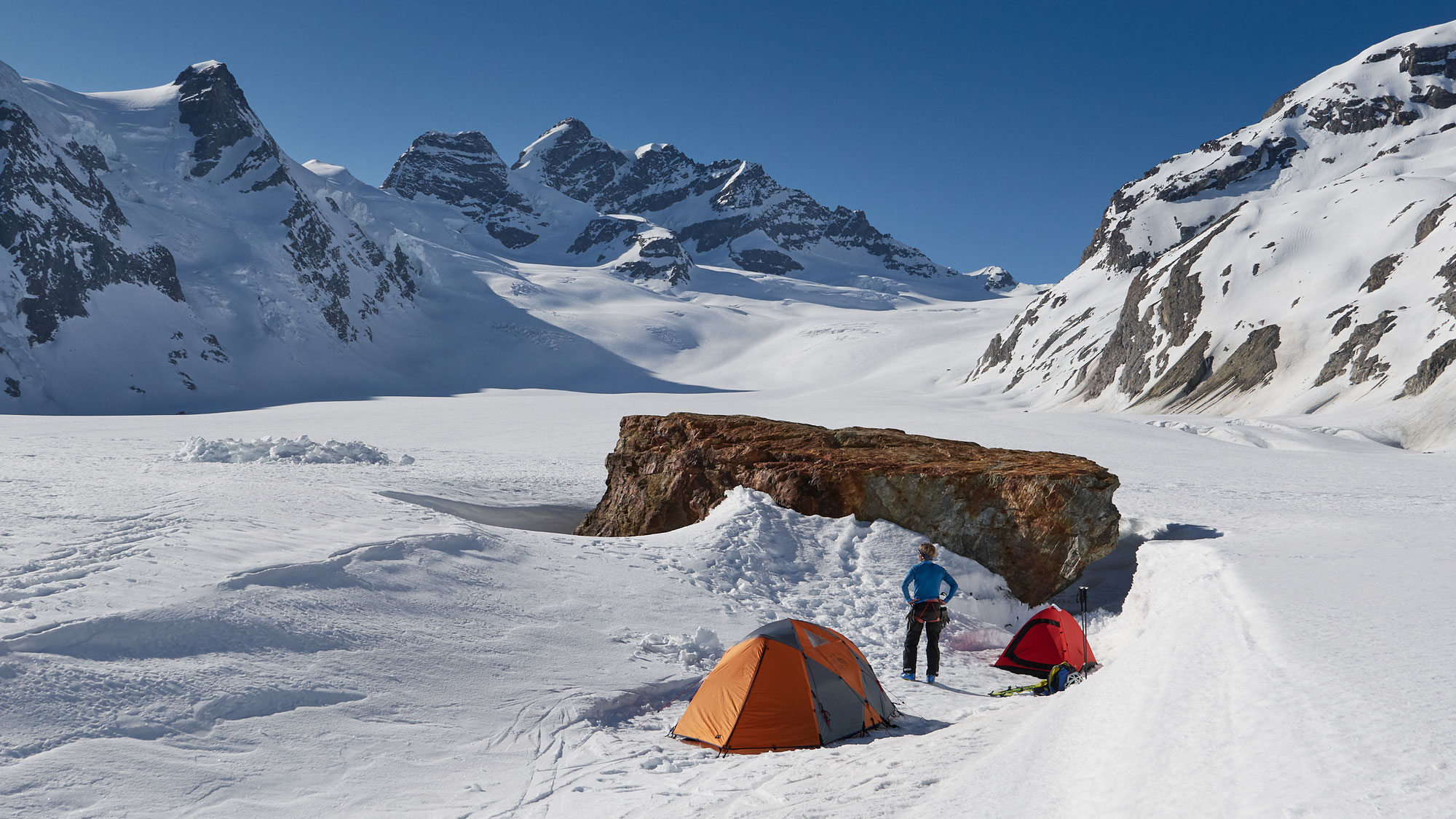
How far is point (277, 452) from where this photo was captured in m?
19.4

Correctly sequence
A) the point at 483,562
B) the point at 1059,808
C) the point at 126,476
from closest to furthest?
the point at 1059,808 < the point at 483,562 < the point at 126,476

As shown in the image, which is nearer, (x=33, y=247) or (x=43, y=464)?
(x=43, y=464)

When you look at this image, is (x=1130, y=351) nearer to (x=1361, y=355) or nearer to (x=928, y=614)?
(x=1361, y=355)

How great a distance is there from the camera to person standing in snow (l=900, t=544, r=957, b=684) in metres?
8.41

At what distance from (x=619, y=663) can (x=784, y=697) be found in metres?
1.83

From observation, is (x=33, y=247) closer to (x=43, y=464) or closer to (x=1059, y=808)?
(x=43, y=464)

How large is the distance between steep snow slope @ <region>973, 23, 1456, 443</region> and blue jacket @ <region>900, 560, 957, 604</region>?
Result: 30.8 meters

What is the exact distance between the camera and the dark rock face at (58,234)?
72.1 metres

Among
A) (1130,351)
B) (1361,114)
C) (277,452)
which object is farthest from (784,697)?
(1361,114)

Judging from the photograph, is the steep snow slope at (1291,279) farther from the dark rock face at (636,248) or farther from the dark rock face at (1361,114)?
the dark rock face at (636,248)

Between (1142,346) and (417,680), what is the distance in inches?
2107

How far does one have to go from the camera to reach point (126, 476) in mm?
13922

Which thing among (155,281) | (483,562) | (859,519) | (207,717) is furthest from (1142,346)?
(155,281)

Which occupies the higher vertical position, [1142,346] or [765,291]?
[765,291]
